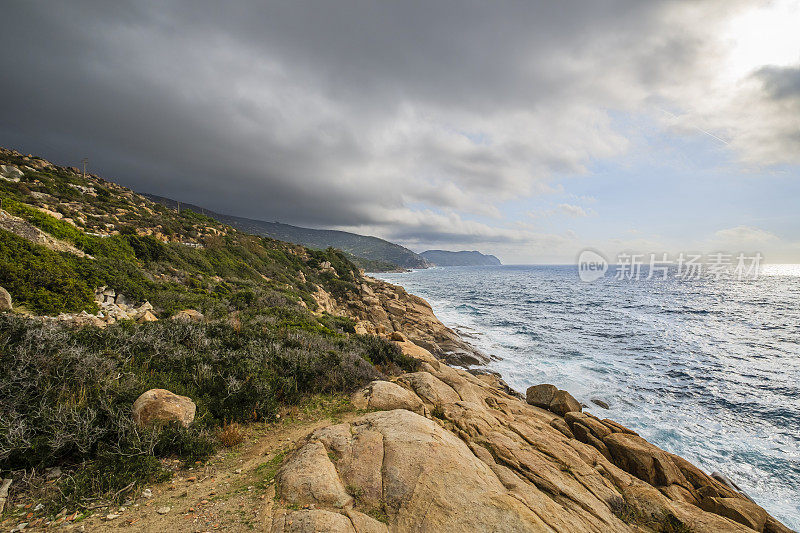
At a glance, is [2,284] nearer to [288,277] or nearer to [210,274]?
[210,274]

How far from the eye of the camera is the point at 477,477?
5.40 m

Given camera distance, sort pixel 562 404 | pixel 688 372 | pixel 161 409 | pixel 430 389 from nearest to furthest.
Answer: pixel 161 409
pixel 430 389
pixel 562 404
pixel 688 372

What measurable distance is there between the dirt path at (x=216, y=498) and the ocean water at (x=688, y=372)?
16.6 metres

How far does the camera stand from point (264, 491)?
484 cm

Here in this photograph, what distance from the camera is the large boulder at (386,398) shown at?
325 inches

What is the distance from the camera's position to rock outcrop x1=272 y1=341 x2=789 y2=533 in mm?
4551

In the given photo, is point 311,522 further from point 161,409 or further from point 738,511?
point 738,511

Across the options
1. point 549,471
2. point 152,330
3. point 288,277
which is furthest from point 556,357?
point 288,277

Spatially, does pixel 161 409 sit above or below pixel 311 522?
above

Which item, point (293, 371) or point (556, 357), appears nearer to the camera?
point (293, 371)

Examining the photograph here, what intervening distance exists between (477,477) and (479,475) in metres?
0.16

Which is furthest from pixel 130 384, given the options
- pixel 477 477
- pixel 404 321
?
pixel 404 321

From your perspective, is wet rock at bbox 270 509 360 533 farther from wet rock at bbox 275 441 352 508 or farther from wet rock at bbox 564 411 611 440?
wet rock at bbox 564 411 611 440

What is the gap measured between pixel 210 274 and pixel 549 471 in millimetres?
25599
